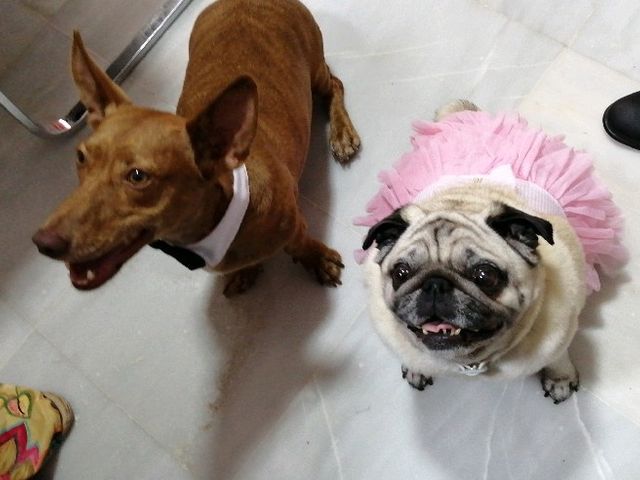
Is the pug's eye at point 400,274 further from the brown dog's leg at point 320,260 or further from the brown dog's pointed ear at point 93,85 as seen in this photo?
the brown dog's pointed ear at point 93,85

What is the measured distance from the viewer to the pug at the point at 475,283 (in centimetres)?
127

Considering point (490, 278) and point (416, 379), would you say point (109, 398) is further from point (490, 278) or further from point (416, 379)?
point (490, 278)

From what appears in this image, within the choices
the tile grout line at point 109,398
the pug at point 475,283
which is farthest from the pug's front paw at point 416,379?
the tile grout line at point 109,398

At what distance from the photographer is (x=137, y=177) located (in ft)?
4.36

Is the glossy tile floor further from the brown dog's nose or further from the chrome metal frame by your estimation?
the brown dog's nose

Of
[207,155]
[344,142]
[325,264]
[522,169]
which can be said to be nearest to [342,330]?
[325,264]

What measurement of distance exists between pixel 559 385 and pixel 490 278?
25.6 inches

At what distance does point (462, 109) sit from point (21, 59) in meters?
1.66

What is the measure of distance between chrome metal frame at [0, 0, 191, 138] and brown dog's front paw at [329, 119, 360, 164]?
83cm

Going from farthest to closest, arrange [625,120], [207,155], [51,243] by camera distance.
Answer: [625,120] → [207,155] → [51,243]

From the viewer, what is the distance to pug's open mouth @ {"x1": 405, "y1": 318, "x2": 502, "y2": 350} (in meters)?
1.29

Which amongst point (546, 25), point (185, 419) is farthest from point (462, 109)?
point (185, 419)

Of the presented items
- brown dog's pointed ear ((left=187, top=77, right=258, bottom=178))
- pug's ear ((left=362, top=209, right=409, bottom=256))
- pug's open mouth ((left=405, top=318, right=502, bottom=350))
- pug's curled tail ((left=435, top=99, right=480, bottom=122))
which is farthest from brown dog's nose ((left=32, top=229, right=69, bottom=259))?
pug's curled tail ((left=435, top=99, right=480, bottom=122))

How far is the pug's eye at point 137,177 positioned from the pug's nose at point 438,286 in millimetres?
586
